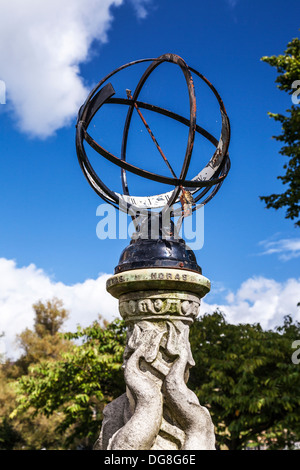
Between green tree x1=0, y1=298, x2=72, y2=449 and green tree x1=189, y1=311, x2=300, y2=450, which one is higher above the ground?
green tree x1=0, y1=298, x2=72, y2=449

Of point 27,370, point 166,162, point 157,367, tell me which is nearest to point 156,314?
point 157,367

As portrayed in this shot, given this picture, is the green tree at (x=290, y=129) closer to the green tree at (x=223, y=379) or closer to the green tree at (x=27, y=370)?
the green tree at (x=223, y=379)

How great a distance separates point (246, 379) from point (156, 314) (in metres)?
6.40

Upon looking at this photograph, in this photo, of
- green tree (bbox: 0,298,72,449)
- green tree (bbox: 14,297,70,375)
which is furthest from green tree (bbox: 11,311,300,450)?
green tree (bbox: 14,297,70,375)

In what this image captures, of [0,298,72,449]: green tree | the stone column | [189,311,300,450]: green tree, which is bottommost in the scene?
the stone column

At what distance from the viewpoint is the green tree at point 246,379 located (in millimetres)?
9070

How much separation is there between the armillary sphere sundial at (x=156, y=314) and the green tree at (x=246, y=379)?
5881 mm

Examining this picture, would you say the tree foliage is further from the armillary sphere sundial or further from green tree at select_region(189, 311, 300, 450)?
the armillary sphere sundial

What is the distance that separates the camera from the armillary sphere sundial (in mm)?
3414

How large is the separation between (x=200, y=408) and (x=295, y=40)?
418 inches

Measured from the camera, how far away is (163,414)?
3.55m

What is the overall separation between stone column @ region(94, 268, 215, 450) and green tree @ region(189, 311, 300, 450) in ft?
19.2

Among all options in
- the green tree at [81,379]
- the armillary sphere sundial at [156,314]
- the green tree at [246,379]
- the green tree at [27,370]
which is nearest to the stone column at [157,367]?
the armillary sphere sundial at [156,314]
